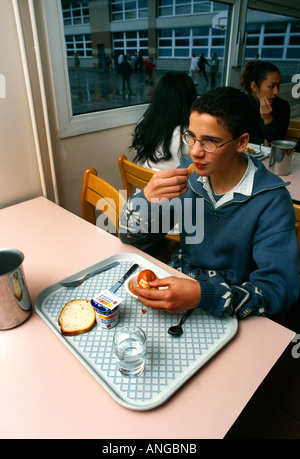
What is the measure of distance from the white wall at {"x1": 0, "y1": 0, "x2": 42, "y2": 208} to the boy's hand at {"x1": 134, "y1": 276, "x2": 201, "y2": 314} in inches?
45.4

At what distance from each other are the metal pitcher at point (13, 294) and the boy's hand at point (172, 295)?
0.95ft

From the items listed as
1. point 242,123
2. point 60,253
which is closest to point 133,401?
point 60,253

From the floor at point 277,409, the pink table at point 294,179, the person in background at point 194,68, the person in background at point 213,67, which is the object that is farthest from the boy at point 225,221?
the person in background at point 213,67

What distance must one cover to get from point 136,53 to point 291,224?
194cm

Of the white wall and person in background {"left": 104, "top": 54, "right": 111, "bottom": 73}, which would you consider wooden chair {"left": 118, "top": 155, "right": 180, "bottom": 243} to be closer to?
the white wall

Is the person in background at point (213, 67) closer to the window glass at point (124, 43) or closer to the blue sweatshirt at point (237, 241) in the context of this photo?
the window glass at point (124, 43)

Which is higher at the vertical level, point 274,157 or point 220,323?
point 274,157

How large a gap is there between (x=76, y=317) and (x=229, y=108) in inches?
29.0

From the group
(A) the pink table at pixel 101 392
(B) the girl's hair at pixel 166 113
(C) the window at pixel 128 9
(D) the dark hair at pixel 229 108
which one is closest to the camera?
(A) the pink table at pixel 101 392

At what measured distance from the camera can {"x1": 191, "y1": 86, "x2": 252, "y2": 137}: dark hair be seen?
36.8 inches

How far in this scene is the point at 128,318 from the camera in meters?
0.85

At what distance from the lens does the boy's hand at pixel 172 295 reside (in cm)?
Answer: 79
